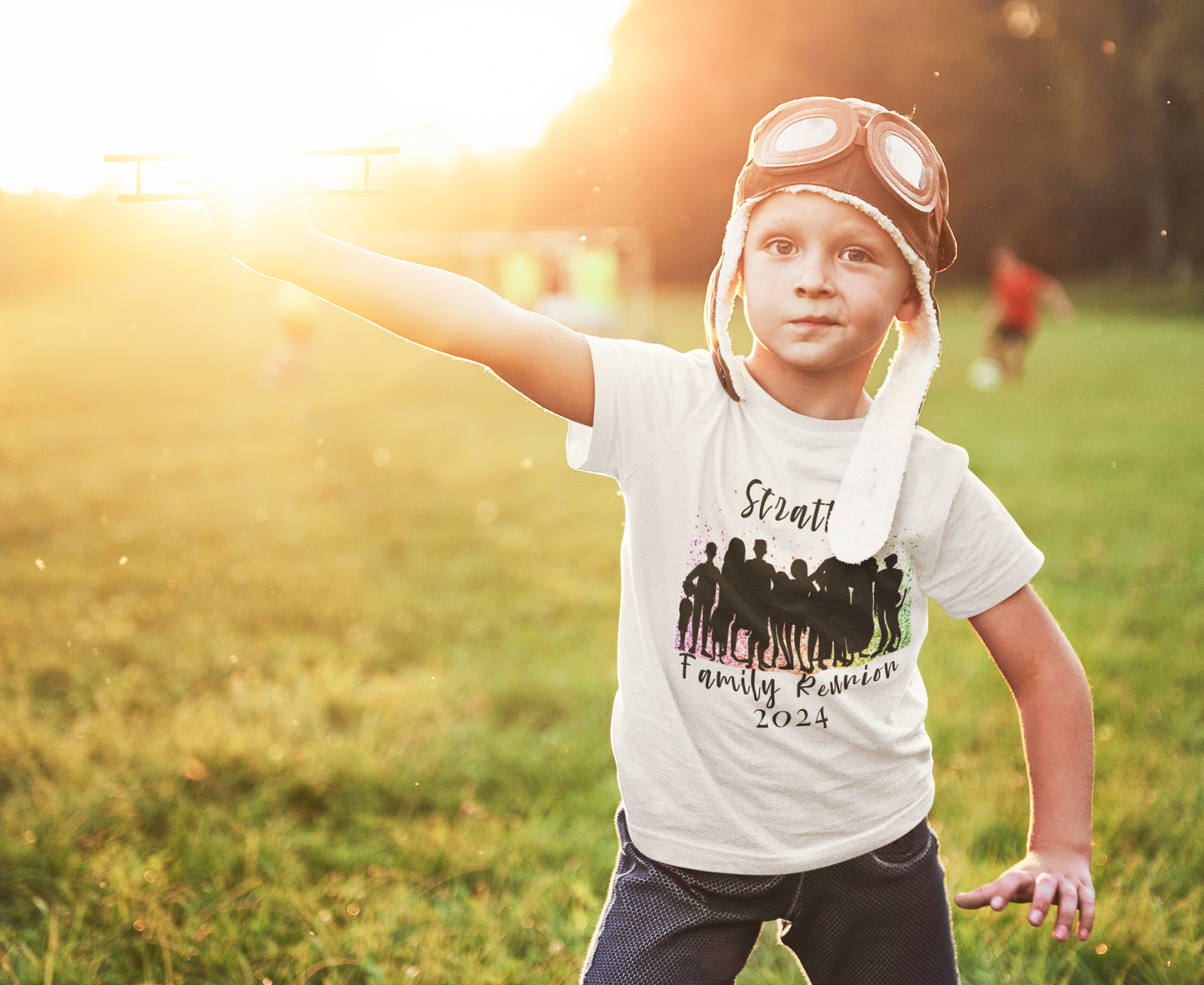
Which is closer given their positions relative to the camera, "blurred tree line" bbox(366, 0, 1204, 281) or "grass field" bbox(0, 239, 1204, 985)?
"grass field" bbox(0, 239, 1204, 985)

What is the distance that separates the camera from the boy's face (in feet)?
4.55

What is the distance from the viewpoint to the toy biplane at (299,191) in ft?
3.97

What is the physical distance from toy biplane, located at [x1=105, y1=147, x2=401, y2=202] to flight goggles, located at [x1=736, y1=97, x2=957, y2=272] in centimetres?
51

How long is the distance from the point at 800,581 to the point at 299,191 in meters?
0.85

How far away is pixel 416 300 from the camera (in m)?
1.31

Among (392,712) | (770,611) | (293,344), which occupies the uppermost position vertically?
(770,611)

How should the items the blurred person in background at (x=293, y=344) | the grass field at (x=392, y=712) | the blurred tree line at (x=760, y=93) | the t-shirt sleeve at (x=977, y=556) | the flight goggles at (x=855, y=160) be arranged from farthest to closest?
1. the blurred person in background at (x=293, y=344)
2. the blurred tree line at (x=760, y=93)
3. the grass field at (x=392, y=712)
4. the t-shirt sleeve at (x=977, y=556)
5. the flight goggles at (x=855, y=160)

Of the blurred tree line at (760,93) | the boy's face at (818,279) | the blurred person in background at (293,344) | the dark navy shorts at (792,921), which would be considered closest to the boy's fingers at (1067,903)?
the dark navy shorts at (792,921)

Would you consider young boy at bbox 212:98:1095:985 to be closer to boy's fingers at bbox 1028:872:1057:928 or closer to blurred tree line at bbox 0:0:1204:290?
boy's fingers at bbox 1028:872:1057:928

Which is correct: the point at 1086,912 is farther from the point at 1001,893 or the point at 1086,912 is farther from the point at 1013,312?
the point at 1013,312

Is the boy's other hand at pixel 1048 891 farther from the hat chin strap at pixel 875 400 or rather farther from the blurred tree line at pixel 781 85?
the blurred tree line at pixel 781 85

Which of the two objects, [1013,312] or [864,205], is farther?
[1013,312]

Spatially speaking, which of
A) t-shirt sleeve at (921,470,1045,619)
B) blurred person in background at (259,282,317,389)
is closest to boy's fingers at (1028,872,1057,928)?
t-shirt sleeve at (921,470,1045,619)

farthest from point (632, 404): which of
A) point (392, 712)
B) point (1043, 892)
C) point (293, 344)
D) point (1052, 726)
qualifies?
point (293, 344)
